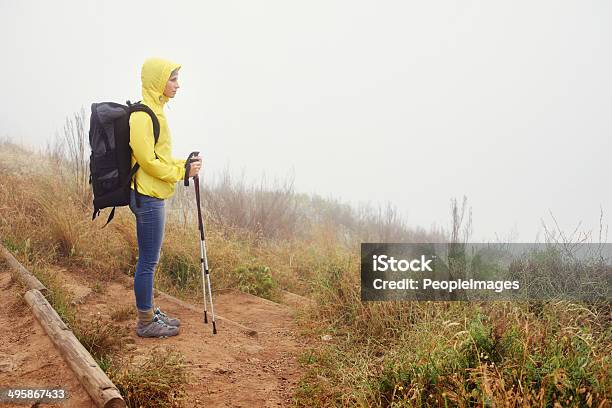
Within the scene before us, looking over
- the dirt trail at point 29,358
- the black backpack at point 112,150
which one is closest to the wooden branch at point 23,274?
the dirt trail at point 29,358

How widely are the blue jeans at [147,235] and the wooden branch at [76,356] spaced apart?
73 centimetres

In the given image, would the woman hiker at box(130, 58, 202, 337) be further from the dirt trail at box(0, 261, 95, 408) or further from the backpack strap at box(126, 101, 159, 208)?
the dirt trail at box(0, 261, 95, 408)

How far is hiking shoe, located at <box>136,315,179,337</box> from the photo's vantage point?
4.71 meters

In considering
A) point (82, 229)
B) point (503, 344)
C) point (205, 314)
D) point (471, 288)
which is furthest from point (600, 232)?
point (82, 229)

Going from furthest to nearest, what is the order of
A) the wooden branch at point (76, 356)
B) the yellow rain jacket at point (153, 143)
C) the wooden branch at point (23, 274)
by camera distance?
the wooden branch at point (23, 274) < the yellow rain jacket at point (153, 143) < the wooden branch at point (76, 356)

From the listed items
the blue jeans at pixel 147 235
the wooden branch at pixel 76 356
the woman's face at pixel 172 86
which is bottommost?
the wooden branch at pixel 76 356

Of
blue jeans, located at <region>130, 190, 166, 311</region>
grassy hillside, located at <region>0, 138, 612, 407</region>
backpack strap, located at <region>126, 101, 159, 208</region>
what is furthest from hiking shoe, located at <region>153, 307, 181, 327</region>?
grassy hillside, located at <region>0, 138, 612, 407</region>

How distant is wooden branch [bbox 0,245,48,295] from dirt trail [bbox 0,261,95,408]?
0.15m

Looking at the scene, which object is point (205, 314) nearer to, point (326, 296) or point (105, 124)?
point (326, 296)

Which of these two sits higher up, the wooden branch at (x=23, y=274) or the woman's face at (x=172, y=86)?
the woman's face at (x=172, y=86)

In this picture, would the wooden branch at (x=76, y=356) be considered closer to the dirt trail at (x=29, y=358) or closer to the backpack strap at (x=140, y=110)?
the dirt trail at (x=29, y=358)

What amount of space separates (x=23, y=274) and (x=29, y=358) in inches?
68.3

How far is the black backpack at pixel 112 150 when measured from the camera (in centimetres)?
421

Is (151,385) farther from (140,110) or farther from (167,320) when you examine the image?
(140,110)
